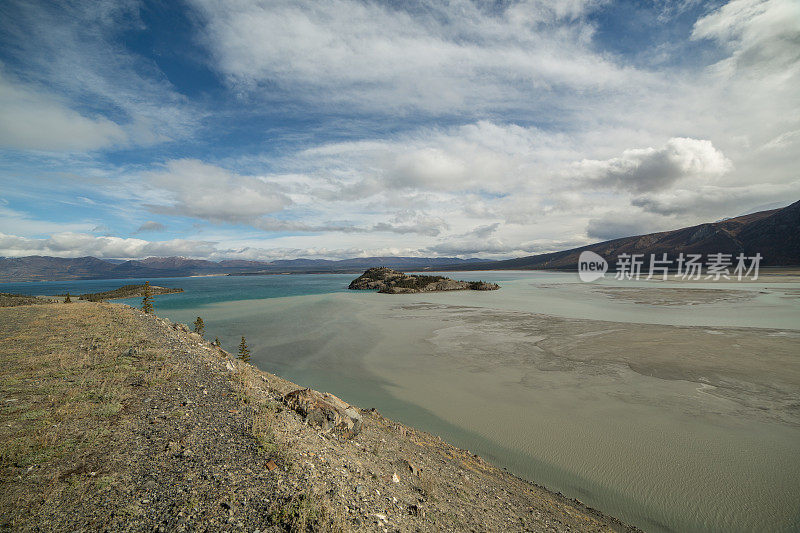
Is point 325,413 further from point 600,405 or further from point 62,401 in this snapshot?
point 600,405

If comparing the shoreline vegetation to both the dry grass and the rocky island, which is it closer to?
the dry grass

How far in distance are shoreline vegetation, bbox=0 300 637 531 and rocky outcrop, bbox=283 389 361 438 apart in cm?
4

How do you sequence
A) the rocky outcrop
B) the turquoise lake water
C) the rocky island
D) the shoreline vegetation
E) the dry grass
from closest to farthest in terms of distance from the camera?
1. the shoreline vegetation
2. the dry grass
3. the turquoise lake water
4. the rocky outcrop
5. the rocky island

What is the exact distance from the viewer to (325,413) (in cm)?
980

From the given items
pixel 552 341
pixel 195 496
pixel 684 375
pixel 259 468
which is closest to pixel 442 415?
pixel 259 468

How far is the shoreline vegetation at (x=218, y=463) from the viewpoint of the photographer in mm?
5090

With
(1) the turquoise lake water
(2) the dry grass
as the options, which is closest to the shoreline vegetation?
(2) the dry grass

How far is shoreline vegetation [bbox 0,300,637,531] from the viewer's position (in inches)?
200

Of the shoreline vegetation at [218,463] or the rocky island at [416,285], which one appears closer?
the shoreline vegetation at [218,463]

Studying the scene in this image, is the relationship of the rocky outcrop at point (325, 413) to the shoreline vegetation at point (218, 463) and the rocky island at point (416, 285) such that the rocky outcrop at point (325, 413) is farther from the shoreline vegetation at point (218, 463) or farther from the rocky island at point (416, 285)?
the rocky island at point (416, 285)

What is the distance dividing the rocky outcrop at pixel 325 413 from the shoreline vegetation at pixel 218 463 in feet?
0.14

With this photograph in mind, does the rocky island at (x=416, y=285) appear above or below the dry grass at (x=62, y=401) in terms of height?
below

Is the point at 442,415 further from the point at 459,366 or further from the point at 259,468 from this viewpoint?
the point at 259,468

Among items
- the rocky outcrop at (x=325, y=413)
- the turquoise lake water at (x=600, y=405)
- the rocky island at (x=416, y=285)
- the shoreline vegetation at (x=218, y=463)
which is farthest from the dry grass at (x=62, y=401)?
the rocky island at (x=416, y=285)
